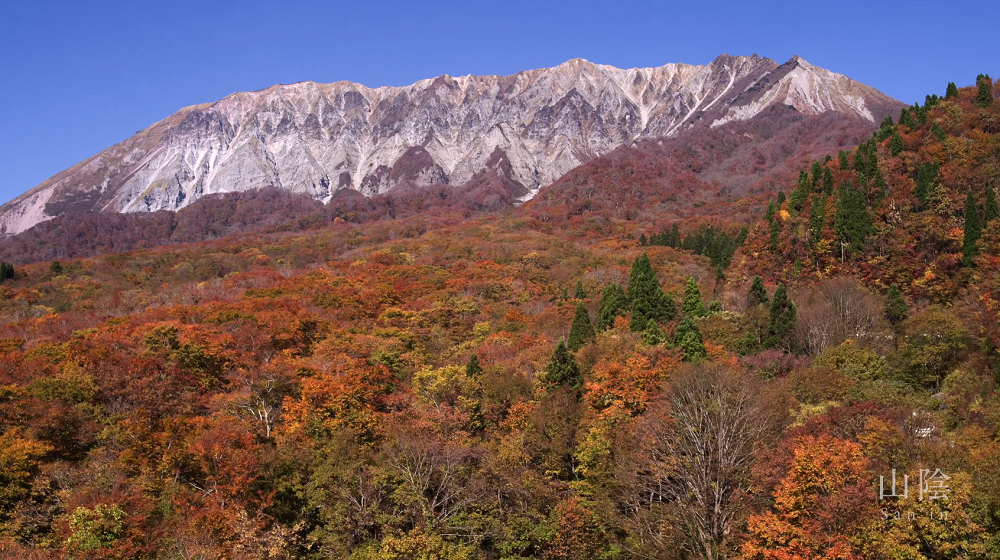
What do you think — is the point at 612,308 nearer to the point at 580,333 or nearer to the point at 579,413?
the point at 580,333

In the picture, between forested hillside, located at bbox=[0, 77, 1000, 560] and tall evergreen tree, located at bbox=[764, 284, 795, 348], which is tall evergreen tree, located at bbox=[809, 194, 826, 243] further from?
tall evergreen tree, located at bbox=[764, 284, 795, 348]

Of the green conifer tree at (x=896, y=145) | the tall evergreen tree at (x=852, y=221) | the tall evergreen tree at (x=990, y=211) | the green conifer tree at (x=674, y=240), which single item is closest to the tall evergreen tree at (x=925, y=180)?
the tall evergreen tree at (x=852, y=221)

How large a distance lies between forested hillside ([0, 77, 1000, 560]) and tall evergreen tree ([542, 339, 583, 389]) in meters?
0.12

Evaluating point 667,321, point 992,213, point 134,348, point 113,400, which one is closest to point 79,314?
point 134,348

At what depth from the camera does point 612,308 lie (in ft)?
156

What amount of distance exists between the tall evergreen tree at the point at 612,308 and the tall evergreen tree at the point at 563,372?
12.5 meters

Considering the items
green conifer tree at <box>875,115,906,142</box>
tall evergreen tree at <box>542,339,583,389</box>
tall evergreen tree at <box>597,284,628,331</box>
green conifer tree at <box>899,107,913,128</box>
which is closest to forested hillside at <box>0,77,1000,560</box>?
tall evergreen tree at <box>542,339,583,389</box>

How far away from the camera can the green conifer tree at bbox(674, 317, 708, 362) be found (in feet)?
113

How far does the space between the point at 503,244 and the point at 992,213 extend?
220 feet

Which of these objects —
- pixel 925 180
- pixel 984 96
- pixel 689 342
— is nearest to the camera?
pixel 689 342

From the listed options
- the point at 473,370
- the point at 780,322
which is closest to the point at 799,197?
the point at 780,322

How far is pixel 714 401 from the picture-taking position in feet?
81.4

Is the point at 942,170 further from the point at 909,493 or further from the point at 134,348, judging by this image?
the point at 134,348

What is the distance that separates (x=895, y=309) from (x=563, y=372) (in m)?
26.2
